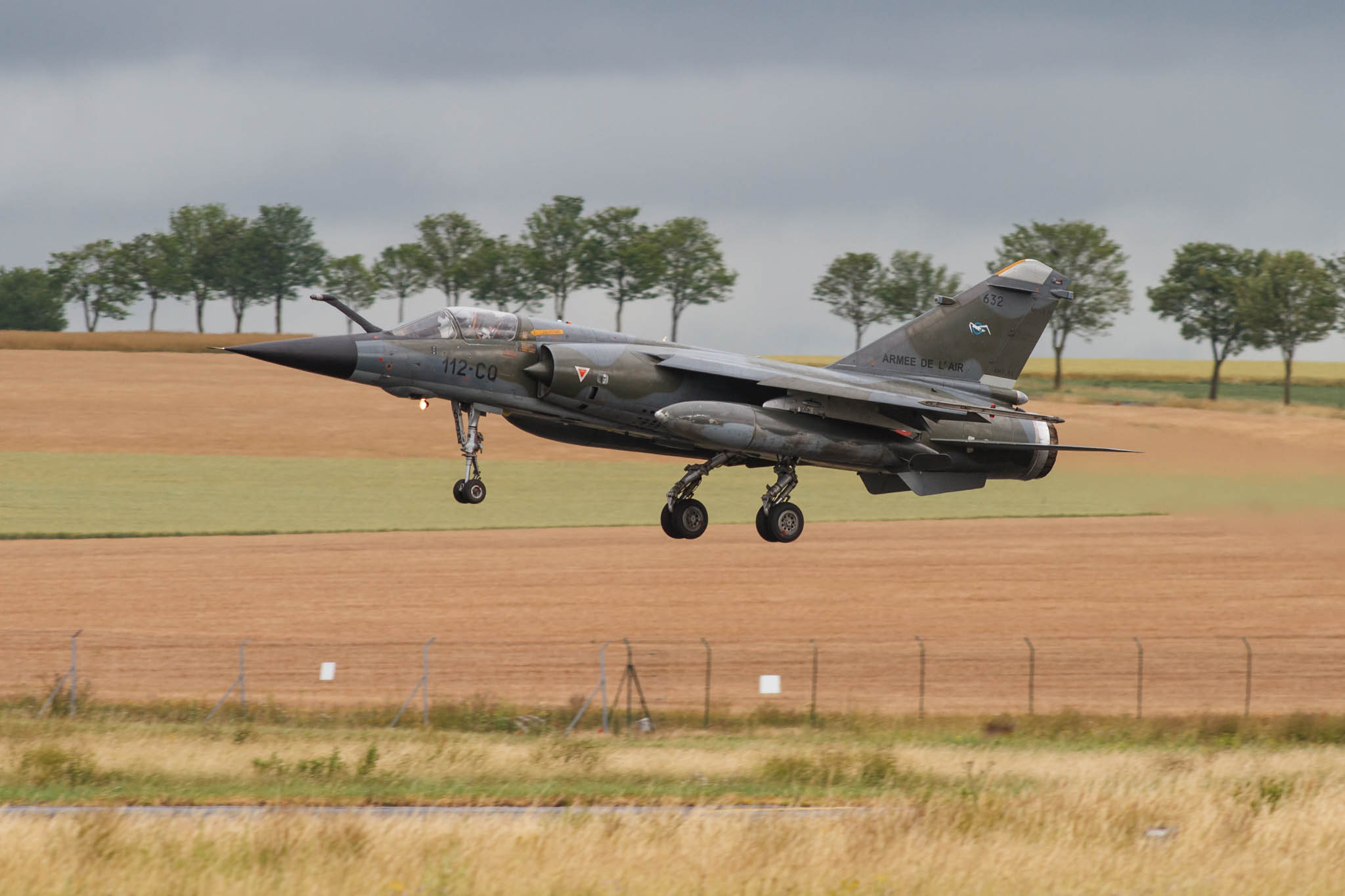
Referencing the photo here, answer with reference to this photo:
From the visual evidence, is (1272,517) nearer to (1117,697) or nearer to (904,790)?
(1117,697)

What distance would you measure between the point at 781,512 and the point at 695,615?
20.1m

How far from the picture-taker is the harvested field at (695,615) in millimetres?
43438

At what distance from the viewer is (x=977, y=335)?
107ft

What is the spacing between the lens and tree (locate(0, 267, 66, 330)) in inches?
5748

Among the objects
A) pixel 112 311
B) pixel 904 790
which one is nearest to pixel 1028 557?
pixel 904 790

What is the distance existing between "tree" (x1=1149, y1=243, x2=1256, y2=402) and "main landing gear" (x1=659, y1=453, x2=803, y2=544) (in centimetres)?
9551

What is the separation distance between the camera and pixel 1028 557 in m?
58.9

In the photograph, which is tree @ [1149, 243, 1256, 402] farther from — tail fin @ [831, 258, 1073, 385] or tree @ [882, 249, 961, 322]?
tail fin @ [831, 258, 1073, 385]

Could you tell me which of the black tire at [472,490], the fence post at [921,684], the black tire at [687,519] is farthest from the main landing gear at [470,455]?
the fence post at [921,684]

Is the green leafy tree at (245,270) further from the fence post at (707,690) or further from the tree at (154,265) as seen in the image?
the fence post at (707,690)

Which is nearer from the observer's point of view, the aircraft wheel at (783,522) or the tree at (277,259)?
the aircraft wheel at (783,522)

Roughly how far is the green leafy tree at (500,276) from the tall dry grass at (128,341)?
13899 mm

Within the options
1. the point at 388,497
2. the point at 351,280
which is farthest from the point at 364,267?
the point at 388,497

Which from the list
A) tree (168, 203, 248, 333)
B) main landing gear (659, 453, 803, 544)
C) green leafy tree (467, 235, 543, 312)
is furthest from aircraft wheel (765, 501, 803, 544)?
tree (168, 203, 248, 333)
